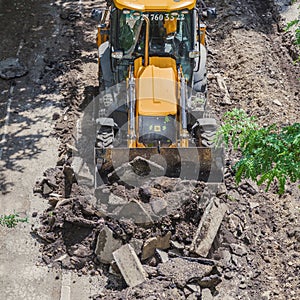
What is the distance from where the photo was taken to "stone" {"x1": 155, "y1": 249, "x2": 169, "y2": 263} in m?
9.17

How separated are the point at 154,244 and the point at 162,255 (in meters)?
0.23

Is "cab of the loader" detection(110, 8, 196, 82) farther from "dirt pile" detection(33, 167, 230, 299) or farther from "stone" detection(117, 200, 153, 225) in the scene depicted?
"stone" detection(117, 200, 153, 225)

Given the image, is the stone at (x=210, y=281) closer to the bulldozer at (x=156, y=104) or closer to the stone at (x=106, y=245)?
the stone at (x=106, y=245)

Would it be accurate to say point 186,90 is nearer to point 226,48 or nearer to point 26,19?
point 226,48

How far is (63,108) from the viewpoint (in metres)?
13.7

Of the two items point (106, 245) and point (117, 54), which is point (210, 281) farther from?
point (117, 54)

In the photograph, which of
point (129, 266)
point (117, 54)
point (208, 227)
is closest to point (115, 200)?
point (129, 266)

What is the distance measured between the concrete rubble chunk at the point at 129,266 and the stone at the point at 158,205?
804 millimetres

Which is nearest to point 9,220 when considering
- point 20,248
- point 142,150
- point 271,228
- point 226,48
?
point 20,248

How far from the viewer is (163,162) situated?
34.3 ft

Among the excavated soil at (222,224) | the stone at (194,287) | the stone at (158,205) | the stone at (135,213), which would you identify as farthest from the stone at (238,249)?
the stone at (135,213)

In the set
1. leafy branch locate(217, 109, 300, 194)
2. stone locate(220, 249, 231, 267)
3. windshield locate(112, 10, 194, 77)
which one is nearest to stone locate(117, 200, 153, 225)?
stone locate(220, 249, 231, 267)

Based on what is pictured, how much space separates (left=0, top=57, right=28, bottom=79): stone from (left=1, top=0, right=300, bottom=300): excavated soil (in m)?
0.42

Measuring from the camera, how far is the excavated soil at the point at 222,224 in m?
8.98
